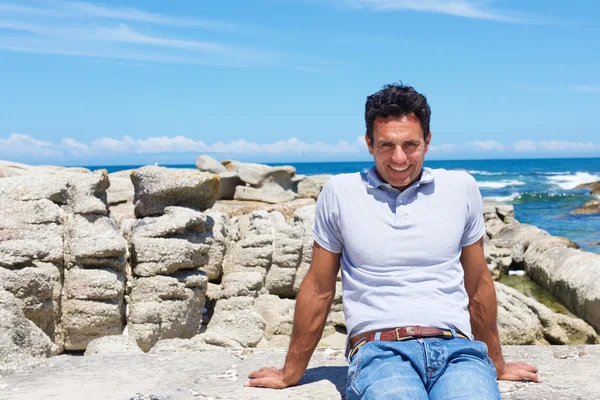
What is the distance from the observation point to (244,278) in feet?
26.7

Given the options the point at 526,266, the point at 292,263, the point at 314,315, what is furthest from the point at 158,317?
the point at 526,266

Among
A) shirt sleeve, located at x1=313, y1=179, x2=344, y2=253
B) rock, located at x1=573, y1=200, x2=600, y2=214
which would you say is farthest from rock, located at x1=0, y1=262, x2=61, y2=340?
rock, located at x1=573, y1=200, x2=600, y2=214

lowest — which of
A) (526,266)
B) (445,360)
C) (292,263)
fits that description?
(526,266)

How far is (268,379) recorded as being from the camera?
3.46m

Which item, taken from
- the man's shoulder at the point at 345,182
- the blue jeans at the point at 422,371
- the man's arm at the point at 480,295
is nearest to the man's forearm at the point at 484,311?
the man's arm at the point at 480,295

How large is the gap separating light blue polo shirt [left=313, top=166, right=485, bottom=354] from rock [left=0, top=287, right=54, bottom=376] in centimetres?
241

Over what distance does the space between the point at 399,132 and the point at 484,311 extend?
3.34 ft

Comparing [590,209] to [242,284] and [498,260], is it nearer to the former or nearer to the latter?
[498,260]

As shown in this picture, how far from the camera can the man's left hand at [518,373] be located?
11.6 ft

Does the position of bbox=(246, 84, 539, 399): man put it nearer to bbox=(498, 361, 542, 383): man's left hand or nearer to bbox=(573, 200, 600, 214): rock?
bbox=(498, 361, 542, 383): man's left hand

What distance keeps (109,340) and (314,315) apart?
347cm

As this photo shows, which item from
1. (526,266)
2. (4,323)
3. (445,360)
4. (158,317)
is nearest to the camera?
(445,360)

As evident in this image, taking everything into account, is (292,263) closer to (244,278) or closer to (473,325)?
(244,278)

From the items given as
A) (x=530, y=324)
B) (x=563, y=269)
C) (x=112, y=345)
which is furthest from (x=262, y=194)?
(x=112, y=345)
